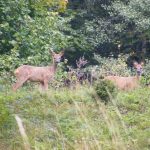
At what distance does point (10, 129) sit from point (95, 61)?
51.9 feet

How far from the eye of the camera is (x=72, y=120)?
7.58 m

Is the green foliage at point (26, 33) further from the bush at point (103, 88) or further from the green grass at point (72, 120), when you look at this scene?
the bush at point (103, 88)

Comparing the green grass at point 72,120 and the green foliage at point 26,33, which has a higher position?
the green grass at point 72,120

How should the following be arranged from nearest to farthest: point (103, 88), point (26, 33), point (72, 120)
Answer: point (72, 120) < point (103, 88) < point (26, 33)

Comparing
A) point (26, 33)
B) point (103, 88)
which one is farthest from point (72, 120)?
point (26, 33)

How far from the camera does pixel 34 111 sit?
25.8 feet

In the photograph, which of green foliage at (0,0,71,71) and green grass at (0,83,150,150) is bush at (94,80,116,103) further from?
green foliage at (0,0,71,71)

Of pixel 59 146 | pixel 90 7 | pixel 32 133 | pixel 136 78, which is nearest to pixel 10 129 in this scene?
pixel 32 133

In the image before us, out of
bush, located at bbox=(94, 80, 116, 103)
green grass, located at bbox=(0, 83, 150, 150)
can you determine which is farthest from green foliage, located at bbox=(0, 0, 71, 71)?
bush, located at bbox=(94, 80, 116, 103)

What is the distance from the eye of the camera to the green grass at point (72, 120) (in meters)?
6.33

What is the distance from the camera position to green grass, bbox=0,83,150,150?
6335mm

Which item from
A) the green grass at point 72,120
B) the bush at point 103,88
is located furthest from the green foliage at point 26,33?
the bush at point 103,88

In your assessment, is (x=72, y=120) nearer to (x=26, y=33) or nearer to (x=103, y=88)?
(x=103, y=88)

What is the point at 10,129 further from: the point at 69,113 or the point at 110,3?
the point at 110,3
